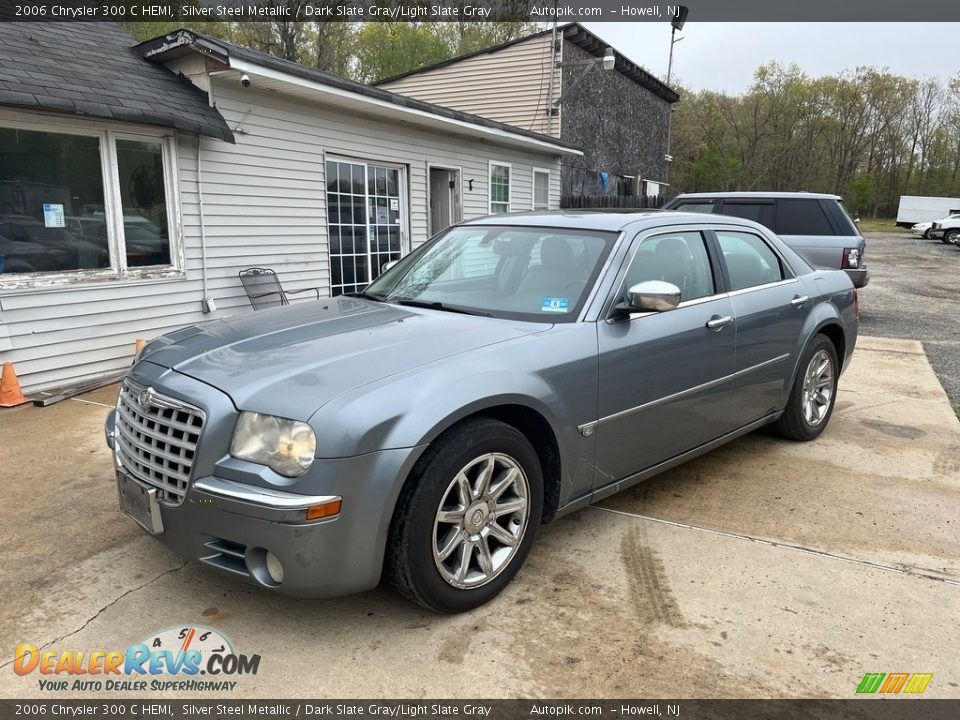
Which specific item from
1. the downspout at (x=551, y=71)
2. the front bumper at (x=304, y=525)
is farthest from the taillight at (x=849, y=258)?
the front bumper at (x=304, y=525)

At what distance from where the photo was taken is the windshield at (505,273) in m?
3.32

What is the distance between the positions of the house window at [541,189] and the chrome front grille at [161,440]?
12049 mm

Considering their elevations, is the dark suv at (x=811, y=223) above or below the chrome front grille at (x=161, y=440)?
above

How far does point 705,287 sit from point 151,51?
21.2 feet

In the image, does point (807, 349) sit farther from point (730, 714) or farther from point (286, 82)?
point (286, 82)

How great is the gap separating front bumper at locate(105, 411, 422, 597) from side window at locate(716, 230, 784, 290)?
104 inches

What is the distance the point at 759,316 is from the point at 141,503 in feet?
11.4

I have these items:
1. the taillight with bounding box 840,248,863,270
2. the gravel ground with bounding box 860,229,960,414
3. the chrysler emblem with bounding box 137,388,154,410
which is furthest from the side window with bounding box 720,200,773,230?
the chrysler emblem with bounding box 137,388,154,410

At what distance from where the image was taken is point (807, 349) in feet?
15.2

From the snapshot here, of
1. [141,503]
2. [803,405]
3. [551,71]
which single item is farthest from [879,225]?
[141,503]

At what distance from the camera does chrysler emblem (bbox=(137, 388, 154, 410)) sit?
8.77 feet

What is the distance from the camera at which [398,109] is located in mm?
8906

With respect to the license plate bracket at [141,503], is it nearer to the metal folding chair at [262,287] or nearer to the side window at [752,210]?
the metal folding chair at [262,287]

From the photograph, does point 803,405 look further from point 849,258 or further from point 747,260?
point 849,258
